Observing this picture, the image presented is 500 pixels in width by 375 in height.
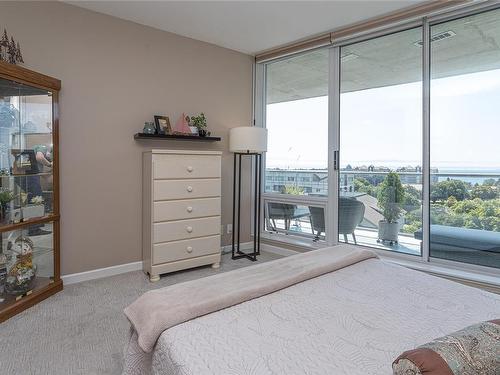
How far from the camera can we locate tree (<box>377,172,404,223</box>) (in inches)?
118

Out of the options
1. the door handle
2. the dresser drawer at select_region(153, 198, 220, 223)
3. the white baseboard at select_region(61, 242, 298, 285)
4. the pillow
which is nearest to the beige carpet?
the white baseboard at select_region(61, 242, 298, 285)

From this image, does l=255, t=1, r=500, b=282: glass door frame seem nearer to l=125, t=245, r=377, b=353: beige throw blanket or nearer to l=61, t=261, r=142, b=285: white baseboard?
l=125, t=245, r=377, b=353: beige throw blanket

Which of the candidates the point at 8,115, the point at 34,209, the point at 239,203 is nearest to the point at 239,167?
the point at 239,203

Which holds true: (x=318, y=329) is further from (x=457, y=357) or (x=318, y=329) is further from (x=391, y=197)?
(x=391, y=197)

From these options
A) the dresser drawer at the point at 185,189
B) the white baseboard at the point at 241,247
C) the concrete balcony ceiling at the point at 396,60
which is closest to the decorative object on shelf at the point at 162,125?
the dresser drawer at the point at 185,189

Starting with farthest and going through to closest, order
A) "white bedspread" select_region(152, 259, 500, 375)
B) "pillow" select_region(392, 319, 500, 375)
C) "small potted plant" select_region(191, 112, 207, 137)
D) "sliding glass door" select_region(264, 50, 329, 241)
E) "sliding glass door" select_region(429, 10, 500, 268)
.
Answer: "sliding glass door" select_region(264, 50, 329, 241) → "small potted plant" select_region(191, 112, 207, 137) → "sliding glass door" select_region(429, 10, 500, 268) → "white bedspread" select_region(152, 259, 500, 375) → "pillow" select_region(392, 319, 500, 375)

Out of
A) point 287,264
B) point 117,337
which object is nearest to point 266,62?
point 287,264

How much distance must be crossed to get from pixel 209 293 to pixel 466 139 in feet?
8.60

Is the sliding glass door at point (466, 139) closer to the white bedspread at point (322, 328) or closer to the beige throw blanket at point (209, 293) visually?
the white bedspread at point (322, 328)

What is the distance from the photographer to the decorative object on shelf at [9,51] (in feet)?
7.38

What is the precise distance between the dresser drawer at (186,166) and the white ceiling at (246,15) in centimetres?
137

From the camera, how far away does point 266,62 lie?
3.97 m

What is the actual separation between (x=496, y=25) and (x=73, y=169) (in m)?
3.85

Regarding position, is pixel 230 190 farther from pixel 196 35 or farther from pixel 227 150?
pixel 196 35
